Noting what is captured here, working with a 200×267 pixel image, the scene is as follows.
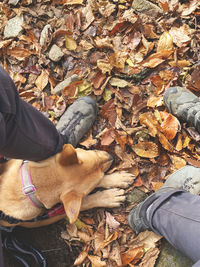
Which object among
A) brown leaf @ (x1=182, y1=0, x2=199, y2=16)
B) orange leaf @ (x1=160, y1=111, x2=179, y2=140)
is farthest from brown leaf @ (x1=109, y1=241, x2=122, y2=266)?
brown leaf @ (x1=182, y1=0, x2=199, y2=16)

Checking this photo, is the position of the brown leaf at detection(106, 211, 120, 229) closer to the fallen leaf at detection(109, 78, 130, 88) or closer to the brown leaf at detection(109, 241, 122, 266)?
the brown leaf at detection(109, 241, 122, 266)

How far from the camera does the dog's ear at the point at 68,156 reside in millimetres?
2395

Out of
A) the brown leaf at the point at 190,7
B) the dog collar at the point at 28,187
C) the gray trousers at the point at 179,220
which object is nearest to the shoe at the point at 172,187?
A: the gray trousers at the point at 179,220

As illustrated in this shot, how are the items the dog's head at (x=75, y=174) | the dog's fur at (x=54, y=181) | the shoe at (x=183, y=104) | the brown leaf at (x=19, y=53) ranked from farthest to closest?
the brown leaf at (x=19, y=53) < the shoe at (x=183, y=104) < the dog's fur at (x=54, y=181) < the dog's head at (x=75, y=174)

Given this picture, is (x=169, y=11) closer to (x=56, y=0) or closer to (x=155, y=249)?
(x=56, y=0)

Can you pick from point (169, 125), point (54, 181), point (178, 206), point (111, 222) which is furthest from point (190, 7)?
point (111, 222)

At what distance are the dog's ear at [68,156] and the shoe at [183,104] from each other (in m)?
1.38

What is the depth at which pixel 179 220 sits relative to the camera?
7.65ft

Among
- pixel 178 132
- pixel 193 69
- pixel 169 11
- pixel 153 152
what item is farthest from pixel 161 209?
pixel 169 11

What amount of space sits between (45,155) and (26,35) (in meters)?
2.15

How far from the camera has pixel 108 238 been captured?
A: 9.52ft

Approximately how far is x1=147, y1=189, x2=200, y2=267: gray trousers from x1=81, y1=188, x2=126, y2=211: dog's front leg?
0.47 m

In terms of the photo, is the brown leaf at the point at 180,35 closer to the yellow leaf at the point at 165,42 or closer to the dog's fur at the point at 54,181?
the yellow leaf at the point at 165,42

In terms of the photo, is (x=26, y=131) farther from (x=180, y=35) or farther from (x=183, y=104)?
(x=180, y=35)
